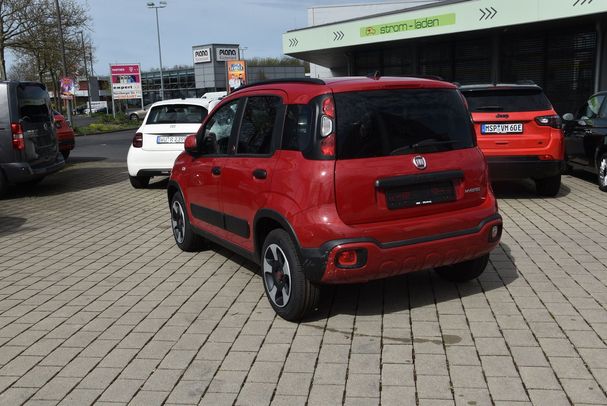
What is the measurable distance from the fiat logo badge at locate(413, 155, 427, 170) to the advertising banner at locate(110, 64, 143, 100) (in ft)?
133

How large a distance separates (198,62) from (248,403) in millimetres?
83414

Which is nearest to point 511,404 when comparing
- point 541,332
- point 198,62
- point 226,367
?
point 541,332

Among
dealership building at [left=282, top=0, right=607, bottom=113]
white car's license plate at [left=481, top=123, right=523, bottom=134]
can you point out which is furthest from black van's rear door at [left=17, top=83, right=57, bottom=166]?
dealership building at [left=282, top=0, right=607, bottom=113]

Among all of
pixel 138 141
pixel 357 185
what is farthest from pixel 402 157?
pixel 138 141

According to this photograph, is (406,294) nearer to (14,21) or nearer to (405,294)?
(405,294)

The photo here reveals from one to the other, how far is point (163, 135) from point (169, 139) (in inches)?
5.7

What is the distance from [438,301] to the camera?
14.9ft

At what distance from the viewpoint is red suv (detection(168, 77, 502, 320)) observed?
381 centimetres

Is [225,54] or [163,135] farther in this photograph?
[225,54]

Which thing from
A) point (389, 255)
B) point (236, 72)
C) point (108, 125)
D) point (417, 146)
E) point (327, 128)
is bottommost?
point (108, 125)

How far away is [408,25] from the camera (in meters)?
19.7

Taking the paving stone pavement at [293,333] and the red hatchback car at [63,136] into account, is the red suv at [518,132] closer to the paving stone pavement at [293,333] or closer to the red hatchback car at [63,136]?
the paving stone pavement at [293,333]

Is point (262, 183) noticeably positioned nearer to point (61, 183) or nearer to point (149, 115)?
point (149, 115)

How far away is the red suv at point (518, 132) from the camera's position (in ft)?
26.7
